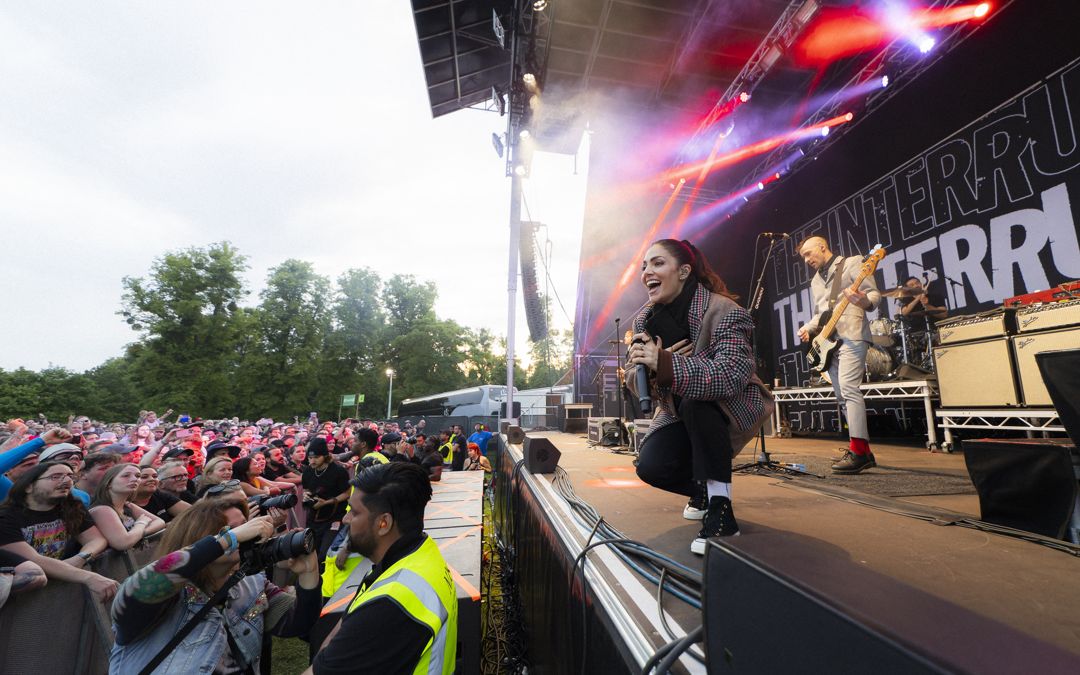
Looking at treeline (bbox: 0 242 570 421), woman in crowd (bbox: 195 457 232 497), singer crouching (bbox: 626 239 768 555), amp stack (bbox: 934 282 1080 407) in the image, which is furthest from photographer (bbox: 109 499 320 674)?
treeline (bbox: 0 242 570 421)

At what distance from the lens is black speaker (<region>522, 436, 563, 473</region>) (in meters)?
3.77

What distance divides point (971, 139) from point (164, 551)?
10300mm

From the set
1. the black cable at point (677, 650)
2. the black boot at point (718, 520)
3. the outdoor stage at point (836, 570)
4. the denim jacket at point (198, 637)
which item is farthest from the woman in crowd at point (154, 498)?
the black cable at point (677, 650)

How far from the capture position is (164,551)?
2.04m

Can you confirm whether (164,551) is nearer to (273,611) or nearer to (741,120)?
(273,611)

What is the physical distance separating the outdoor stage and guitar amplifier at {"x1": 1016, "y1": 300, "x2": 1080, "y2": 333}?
1.58 m

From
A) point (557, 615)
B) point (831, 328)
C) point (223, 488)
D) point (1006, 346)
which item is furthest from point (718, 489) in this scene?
point (1006, 346)

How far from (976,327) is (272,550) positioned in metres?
6.77

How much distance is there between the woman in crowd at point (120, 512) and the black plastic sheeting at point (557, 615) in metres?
2.86

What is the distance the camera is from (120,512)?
3.23 meters

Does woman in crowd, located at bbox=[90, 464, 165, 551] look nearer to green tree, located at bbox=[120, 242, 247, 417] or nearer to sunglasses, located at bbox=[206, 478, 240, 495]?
sunglasses, located at bbox=[206, 478, 240, 495]

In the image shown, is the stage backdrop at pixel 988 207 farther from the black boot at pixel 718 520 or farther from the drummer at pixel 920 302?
the black boot at pixel 718 520

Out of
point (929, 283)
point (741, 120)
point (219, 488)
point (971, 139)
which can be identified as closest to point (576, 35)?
point (741, 120)

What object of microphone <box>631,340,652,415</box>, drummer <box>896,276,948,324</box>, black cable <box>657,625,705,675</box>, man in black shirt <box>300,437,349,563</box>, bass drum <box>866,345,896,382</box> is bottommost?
man in black shirt <box>300,437,349,563</box>
